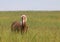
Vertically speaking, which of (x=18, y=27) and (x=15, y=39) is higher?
(x=15, y=39)

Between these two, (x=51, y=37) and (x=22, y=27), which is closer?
(x=51, y=37)

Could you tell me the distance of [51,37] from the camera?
6.95 meters

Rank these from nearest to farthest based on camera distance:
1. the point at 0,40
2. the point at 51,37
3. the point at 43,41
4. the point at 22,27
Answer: the point at 0,40 < the point at 43,41 < the point at 51,37 < the point at 22,27

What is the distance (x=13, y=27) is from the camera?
11.5 metres

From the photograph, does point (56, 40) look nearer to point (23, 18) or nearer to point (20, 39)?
point (20, 39)

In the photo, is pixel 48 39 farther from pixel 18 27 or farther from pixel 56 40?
pixel 18 27

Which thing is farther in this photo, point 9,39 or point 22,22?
point 22,22

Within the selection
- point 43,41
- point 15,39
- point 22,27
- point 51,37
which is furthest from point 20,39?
point 22,27

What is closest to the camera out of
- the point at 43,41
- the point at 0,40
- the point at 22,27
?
the point at 0,40

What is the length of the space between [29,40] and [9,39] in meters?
0.43

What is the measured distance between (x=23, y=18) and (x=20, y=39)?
511cm

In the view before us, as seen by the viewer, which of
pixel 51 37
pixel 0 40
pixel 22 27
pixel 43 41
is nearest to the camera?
pixel 0 40

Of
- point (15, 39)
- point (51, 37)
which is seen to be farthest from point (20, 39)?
point (51, 37)

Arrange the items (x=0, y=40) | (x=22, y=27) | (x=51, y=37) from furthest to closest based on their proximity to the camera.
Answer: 1. (x=22, y=27)
2. (x=51, y=37)
3. (x=0, y=40)
